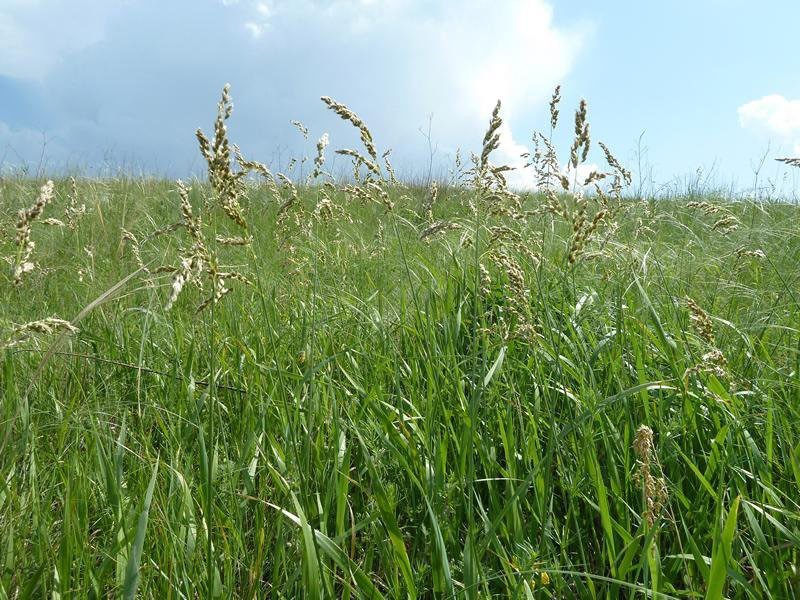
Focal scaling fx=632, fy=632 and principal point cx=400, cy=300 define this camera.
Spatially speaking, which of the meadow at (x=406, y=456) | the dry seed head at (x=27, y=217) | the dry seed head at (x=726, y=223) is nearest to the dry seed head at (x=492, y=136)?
the meadow at (x=406, y=456)

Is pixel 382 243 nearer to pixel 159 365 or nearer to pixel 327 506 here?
pixel 159 365

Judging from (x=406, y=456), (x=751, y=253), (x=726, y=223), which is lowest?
(x=406, y=456)

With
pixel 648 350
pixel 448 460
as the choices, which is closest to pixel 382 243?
pixel 648 350


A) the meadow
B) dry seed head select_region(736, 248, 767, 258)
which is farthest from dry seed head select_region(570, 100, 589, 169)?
dry seed head select_region(736, 248, 767, 258)

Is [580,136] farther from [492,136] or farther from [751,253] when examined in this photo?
[751,253]

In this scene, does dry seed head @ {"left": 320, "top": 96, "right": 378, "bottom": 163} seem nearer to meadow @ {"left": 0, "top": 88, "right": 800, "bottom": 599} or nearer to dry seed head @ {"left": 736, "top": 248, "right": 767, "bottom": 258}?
meadow @ {"left": 0, "top": 88, "right": 800, "bottom": 599}

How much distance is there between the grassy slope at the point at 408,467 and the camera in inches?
48.4

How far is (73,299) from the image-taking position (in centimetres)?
340

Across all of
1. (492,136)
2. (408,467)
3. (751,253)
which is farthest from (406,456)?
(751,253)

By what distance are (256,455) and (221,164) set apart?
0.75 metres

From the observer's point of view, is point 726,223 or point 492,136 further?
point 726,223

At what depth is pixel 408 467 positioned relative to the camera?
54.4 inches

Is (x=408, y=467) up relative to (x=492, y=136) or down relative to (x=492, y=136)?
down

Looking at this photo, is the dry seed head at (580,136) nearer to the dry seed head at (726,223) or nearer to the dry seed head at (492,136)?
the dry seed head at (492,136)
